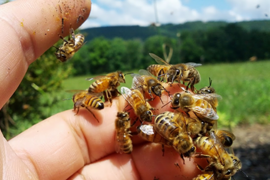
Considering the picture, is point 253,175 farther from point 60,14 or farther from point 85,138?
point 60,14

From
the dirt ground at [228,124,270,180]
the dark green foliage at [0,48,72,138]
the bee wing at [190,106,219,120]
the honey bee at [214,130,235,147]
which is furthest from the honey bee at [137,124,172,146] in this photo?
the dark green foliage at [0,48,72,138]

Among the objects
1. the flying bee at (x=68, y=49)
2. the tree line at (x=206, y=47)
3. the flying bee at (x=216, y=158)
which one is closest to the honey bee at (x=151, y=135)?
the flying bee at (x=216, y=158)

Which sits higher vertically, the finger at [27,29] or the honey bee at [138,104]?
the finger at [27,29]

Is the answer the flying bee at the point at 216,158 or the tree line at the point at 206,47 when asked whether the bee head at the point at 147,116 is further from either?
the tree line at the point at 206,47

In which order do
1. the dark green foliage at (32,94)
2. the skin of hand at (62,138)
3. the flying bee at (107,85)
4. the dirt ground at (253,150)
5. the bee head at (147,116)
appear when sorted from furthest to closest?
the dark green foliage at (32,94) → the dirt ground at (253,150) → the flying bee at (107,85) → the bee head at (147,116) → the skin of hand at (62,138)

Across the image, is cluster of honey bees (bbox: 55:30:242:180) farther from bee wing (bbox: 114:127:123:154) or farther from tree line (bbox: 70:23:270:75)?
tree line (bbox: 70:23:270:75)

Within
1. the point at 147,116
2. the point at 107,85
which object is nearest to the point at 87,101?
the point at 107,85

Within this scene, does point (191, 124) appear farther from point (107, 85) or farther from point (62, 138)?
point (62, 138)
